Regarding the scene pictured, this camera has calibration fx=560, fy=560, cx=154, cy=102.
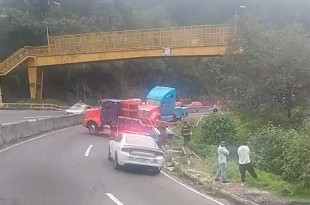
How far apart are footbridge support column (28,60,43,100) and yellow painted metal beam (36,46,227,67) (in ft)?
3.72

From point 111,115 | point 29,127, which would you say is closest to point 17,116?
point 111,115

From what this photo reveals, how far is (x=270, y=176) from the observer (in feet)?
62.5

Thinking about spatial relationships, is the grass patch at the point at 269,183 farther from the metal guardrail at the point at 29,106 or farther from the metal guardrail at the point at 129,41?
the metal guardrail at the point at 29,106

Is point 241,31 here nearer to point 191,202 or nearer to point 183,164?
point 183,164

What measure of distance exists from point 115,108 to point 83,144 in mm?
6145

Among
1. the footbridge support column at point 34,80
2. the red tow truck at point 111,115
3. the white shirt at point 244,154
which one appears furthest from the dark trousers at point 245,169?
the footbridge support column at point 34,80

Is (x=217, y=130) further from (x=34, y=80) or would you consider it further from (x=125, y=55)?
(x=34, y=80)

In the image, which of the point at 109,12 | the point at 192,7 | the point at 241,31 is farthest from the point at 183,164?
the point at 192,7

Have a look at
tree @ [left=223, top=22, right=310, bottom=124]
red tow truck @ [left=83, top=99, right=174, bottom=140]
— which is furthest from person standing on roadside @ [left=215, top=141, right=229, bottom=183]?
tree @ [left=223, top=22, right=310, bottom=124]

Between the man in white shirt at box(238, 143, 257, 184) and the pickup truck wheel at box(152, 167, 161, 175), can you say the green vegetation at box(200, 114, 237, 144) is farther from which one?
the man in white shirt at box(238, 143, 257, 184)

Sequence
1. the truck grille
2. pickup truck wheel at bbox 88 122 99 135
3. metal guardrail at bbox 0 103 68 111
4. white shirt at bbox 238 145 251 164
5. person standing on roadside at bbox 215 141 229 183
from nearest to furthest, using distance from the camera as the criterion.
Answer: white shirt at bbox 238 145 251 164 < person standing on roadside at bbox 215 141 229 183 < the truck grille < pickup truck wheel at bbox 88 122 99 135 < metal guardrail at bbox 0 103 68 111

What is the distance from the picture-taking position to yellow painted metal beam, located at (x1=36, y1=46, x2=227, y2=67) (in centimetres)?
5325

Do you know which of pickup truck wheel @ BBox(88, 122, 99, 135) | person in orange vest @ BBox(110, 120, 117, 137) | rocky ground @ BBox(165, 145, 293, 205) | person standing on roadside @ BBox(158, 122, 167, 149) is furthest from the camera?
pickup truck wheel @ BBox(88, 122, 99, 135)

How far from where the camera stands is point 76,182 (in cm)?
1692
